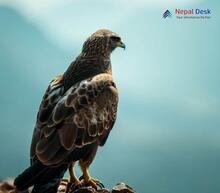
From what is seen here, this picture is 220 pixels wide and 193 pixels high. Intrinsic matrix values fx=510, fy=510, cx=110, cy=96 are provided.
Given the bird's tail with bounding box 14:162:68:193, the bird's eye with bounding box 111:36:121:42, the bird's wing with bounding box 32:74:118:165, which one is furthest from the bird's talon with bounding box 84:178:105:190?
the bird's eye with bounding box 111:36:121:42

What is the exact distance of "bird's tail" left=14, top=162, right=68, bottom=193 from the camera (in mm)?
9867

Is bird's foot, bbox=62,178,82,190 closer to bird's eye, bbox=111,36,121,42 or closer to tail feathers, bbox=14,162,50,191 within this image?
tail feathers, bbox=14,162,50,191

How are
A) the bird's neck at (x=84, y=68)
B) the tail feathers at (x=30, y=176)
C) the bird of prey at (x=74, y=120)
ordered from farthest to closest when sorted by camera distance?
the bird's neck at (x=84, y=68) < the bird of prey at (x=74, y=120) < the tail feathers at (x=30, y=176)

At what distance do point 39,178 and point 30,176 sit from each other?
0.62 feet

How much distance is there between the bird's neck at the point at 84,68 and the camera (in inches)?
477

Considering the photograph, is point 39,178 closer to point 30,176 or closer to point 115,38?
point 30,176

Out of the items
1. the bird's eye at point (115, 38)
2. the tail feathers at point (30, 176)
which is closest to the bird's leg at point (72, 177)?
the tail feathers at point (30, 176)

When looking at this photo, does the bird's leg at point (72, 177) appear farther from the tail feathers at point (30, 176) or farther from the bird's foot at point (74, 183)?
the tail feathers at point (30, 176)

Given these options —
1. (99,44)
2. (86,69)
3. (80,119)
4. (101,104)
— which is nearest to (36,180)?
(80,119)

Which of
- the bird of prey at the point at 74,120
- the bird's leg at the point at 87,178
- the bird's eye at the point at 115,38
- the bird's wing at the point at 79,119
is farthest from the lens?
the bird's eye at the point at 115,38

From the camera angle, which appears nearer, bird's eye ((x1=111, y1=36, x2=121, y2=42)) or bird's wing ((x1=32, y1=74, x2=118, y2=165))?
bird's wing ((x1=32, y1=74, x2=118, y2=165))

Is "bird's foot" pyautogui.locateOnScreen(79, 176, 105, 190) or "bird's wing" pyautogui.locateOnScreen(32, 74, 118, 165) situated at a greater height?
"bird's wing" pyautogui.locateOnScreen(32, 74, 118, 165)

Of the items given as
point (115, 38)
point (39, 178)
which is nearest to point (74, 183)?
point (39, 178)

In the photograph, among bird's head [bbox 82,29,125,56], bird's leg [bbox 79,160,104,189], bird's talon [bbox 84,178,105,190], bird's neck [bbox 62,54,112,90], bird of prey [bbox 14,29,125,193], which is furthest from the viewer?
bird's head [bbox 82,29,125,56]
